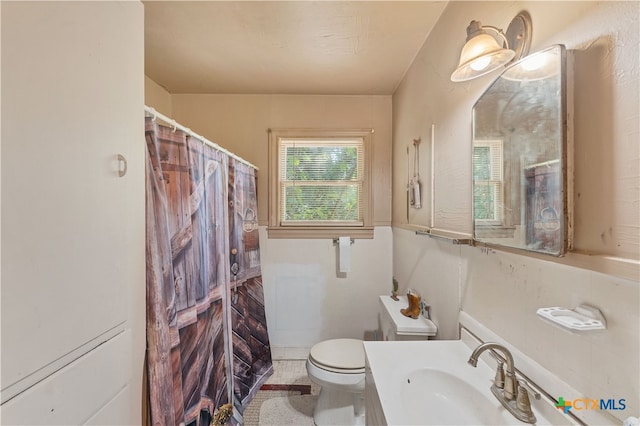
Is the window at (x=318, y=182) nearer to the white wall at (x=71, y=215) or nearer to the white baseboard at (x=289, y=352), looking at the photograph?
the white baseboard at (x=289, y=352)

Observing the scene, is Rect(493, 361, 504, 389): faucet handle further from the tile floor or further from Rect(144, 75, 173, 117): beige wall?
Rect(144, 75, 173, 117): beige wall

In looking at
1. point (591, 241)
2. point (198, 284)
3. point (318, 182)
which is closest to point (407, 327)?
point (591, 241)

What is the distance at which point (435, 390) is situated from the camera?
3.22 feet

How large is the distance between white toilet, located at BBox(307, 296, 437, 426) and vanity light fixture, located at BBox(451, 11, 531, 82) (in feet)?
4.17

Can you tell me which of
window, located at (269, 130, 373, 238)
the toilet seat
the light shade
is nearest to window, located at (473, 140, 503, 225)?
the light shade

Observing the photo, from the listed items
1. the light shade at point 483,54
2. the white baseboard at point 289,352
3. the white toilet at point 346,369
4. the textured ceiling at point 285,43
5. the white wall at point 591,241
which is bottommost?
the white baseboard at point 289,352

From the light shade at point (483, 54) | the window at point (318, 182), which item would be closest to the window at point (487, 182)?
the light shade at point (483, 54)

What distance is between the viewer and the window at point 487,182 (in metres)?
0.95

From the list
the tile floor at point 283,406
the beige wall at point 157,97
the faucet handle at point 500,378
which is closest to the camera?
the faucet handle at point 500,378

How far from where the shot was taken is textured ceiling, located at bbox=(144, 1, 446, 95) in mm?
1409

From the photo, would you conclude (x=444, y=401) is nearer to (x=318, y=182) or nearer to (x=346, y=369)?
(x=346, y=369)

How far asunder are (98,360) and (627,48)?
1.50 m

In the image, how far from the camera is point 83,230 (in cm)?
68

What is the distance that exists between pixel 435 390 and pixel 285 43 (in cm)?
200
